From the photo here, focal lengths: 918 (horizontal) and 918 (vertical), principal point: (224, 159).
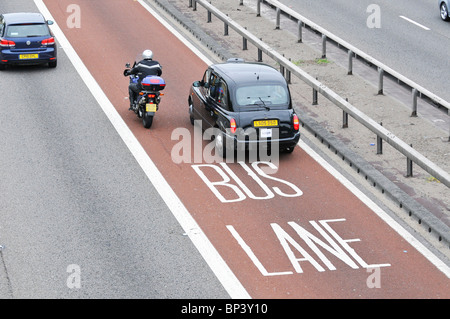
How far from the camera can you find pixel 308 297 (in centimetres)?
1347

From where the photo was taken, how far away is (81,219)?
16.2m

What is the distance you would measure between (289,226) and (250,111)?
12.2 feet

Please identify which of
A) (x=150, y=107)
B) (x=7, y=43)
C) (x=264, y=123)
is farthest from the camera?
(x=7, y=43)

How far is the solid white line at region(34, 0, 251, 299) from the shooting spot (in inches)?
552

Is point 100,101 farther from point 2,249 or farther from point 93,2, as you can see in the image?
point 93,2

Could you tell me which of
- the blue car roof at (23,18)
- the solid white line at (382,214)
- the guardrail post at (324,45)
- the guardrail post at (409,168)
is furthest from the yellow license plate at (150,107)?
the guardrail post at (324,45)

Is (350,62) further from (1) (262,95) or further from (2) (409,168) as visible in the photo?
(2) (409,168)

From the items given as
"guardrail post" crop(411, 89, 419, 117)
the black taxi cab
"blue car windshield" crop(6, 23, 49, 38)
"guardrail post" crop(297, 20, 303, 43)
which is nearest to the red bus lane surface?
the black taxi cab

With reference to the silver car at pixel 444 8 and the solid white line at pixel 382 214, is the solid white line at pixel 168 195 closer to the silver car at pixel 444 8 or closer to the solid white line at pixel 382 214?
the solid white line at pixel 382 214

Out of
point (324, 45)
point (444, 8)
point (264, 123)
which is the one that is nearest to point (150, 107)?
point (264, 123)

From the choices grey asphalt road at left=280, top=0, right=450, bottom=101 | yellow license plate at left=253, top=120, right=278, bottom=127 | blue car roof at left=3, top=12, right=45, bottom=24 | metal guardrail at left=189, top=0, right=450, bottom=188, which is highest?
blue car roof at left=3, top=12, right=45, bottom=24

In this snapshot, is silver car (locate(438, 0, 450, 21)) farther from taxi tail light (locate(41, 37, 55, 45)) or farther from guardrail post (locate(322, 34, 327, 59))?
taxi tail light (locate(41, 37, 55, 45))

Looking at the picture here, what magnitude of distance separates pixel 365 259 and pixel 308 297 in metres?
1.64

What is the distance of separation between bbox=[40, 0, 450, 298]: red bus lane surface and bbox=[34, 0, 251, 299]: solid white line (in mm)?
139
